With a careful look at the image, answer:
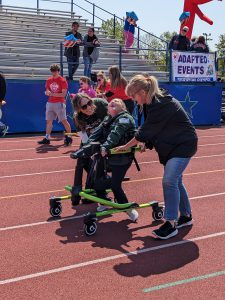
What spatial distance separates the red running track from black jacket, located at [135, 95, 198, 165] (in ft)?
3.46

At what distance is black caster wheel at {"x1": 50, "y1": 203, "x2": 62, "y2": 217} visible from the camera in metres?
6.68

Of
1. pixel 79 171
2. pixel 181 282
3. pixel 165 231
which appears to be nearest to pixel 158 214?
pixel 165 231

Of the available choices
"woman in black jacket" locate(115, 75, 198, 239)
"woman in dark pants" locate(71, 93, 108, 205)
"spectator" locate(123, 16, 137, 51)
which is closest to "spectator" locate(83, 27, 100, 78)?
"spectator" locate(123, 16, 137, 51)

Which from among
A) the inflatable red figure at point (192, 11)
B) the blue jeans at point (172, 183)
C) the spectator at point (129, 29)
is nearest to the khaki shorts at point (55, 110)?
the blue jeans at point (172, 183)

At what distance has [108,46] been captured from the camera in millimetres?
25094

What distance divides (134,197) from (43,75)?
1288 centimetres

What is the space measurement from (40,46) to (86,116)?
16508 millimetres

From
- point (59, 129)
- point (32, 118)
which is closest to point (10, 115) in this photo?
point (32, 118)

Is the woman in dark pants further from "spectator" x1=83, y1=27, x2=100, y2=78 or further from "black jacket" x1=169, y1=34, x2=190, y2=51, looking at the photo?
"black jacket" x1=169, y1=34, x2=190, y2=51

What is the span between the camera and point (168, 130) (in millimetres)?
5684

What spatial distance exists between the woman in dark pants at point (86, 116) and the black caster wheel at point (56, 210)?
0.65 ft


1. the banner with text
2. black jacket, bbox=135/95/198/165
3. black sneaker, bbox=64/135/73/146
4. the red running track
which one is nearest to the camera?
the red running track

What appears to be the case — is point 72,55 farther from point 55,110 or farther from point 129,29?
point 129,29

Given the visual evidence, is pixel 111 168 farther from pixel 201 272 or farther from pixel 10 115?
pixel 10 115
